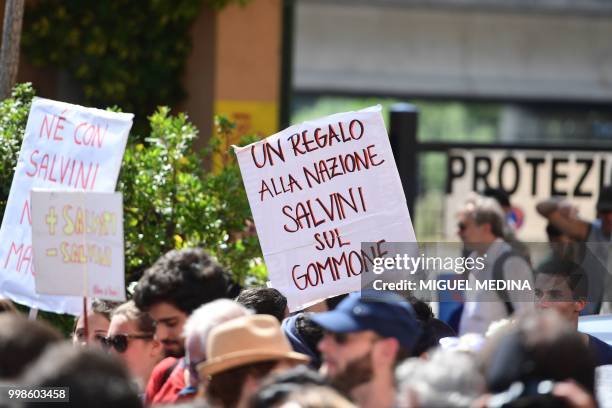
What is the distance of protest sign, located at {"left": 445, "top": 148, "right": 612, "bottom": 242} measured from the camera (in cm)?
1130

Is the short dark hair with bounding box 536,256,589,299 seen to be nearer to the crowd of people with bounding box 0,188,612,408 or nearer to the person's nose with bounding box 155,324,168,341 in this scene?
the crowd of people with bounding box 0,188,612,408

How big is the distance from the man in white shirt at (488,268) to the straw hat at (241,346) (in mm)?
2116

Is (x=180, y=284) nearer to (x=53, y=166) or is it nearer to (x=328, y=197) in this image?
(x=328, y=197)

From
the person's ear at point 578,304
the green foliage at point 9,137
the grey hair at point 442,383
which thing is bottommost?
the person's ear at point 578,304

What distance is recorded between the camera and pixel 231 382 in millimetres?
4625

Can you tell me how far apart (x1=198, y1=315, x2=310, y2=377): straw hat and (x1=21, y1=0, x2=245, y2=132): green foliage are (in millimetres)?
7286

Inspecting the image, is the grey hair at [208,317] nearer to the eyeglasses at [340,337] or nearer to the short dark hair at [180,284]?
the short dark hair at [180,284]

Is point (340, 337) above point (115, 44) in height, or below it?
below

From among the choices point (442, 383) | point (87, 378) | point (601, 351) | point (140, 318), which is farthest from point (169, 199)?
point (87, 378)

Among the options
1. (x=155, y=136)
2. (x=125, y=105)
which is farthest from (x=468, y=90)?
(x=155, y=136)

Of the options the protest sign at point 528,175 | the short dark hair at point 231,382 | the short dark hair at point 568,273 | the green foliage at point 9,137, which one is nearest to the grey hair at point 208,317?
the short dark hair at point 231,382

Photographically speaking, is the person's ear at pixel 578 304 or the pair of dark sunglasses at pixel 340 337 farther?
the person's ear at pixel 578 304

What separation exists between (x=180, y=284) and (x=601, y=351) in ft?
6.32

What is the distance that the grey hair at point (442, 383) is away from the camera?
3684mm
